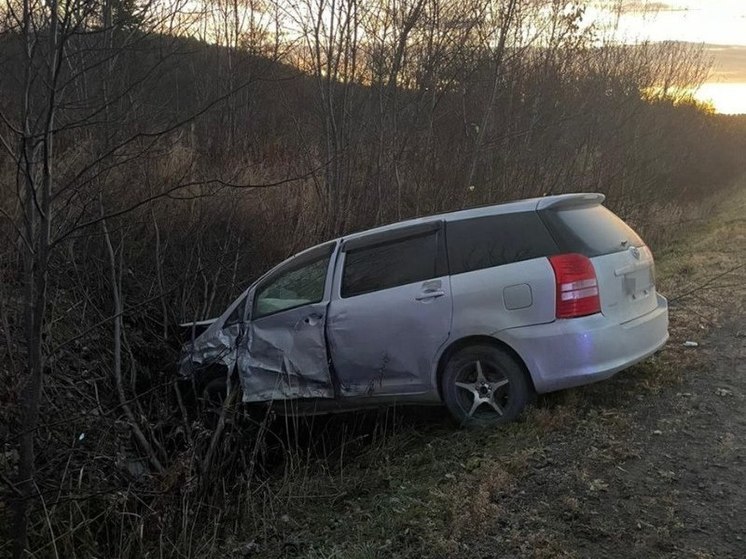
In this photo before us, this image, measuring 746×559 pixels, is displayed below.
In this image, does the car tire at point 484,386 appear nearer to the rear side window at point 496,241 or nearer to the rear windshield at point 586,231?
the rear side window at point 496,241

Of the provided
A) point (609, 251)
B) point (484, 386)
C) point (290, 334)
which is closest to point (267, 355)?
point (290, 334)

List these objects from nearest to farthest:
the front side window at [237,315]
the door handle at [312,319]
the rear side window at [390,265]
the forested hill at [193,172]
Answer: the forested hill at [193,172]
the rear side window at [390,265]
the door handle at [312,319]
the front side window at [237,315]

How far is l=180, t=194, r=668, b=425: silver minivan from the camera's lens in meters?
4.71

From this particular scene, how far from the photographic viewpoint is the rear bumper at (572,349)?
183 inches

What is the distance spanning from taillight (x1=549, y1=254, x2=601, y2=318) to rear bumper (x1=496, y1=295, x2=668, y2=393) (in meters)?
0.06

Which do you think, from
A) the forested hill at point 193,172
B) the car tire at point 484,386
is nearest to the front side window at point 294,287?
the forested hill at point 193,172

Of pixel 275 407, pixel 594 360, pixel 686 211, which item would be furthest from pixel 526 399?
pixel 686 211

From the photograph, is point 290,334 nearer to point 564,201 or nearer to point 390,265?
point 390,265

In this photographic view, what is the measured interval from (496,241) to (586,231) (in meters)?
0.67

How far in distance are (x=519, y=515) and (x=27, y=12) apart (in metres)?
3.61

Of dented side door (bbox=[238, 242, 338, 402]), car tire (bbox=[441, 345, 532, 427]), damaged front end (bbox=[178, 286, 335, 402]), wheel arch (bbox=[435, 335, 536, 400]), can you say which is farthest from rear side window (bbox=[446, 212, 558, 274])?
damaged front end (bbox=[178, 286, 335, 402])

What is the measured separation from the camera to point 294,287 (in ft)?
19.2

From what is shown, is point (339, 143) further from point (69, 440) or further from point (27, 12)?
point (27, 12)

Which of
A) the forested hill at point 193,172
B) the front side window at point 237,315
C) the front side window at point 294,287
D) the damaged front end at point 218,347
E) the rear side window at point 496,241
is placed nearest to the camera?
the forested hill at point 193,172
